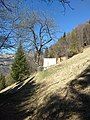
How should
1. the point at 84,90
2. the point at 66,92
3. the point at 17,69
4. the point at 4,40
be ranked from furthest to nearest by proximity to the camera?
the point at 17,69 → the point at 4,40 → the point at 66,92 → the point at 84,90

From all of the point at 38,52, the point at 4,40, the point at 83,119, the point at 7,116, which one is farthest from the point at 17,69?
the point at 83,119

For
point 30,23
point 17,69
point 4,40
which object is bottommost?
point 17,69

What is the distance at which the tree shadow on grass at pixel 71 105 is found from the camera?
1081 centimetres

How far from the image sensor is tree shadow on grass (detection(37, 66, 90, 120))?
10.8 m

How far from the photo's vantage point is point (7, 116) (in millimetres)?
14625

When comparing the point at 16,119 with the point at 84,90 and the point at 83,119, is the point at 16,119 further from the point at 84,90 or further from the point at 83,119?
the point at 83,119

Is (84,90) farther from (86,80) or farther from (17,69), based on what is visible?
(17,69)

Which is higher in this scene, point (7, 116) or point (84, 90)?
point (84, 90)

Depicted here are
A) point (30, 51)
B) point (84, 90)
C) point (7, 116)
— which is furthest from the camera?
Result: point (30, 51)

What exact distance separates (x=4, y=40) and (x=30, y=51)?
23666 millimetres

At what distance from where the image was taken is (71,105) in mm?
11750

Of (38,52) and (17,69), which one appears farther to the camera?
(17,69)

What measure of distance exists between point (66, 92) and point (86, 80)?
1252mm

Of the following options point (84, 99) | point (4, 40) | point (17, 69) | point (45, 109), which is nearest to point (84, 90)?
point (84, 99)
